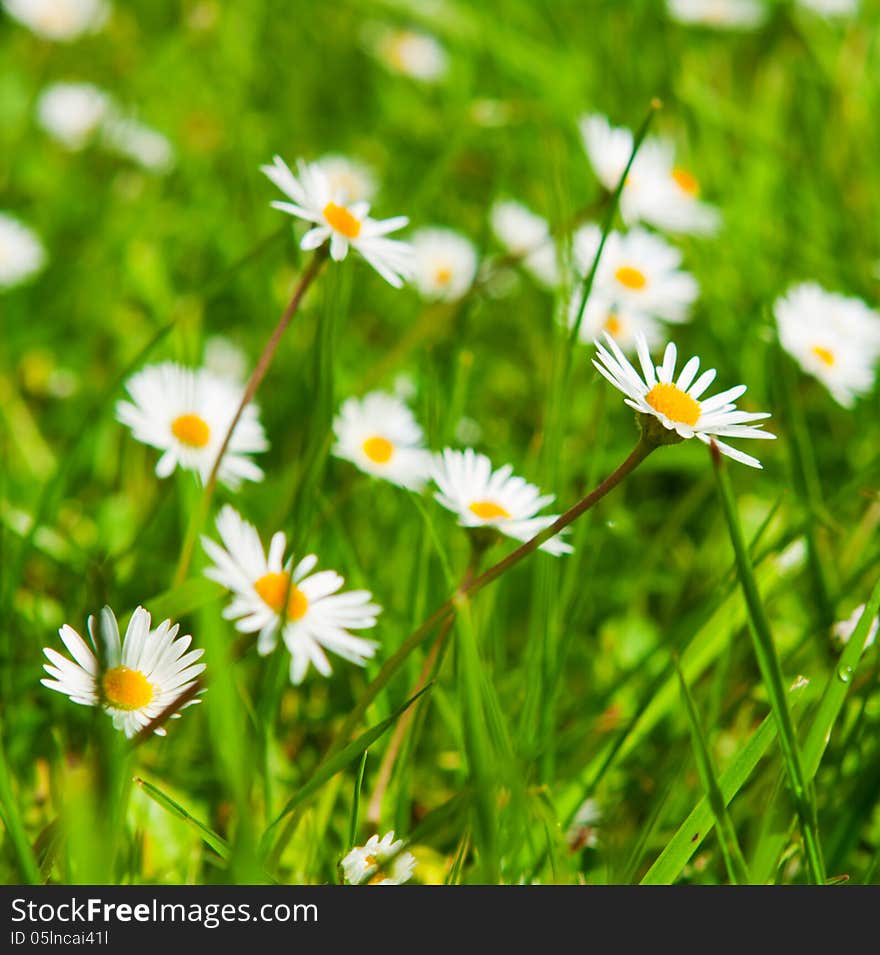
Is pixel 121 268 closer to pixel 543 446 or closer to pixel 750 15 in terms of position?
pixel 543 446

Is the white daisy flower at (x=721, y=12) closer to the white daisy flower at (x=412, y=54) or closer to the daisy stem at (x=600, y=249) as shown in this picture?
the white daisy flower at (x=412, y=54)

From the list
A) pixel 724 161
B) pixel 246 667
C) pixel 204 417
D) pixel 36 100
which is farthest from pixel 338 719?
pixel 36 100

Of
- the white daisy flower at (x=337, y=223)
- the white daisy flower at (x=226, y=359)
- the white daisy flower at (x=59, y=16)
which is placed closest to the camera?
the white daisy flower at (x=337, y=223)

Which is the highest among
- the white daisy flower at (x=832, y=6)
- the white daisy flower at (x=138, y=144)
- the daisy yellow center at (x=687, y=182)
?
the white daisy flower at (x=832, y=6)

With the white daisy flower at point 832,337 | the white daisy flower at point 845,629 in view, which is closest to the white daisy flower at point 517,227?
the white daisy flower at point 832,337

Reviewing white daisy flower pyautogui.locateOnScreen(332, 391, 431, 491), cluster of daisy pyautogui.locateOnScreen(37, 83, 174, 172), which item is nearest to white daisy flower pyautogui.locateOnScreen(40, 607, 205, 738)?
white daisy flower pyautogui.locateOnScreen(332, 391, 431, 491)

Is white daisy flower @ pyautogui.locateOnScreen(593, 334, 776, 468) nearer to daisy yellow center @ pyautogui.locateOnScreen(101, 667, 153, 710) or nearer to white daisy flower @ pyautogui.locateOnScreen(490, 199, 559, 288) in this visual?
daisy yellow center @ pyautogui.locateOnScreen(101, 667, 153, 710)
